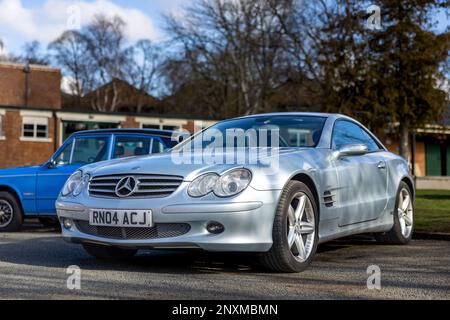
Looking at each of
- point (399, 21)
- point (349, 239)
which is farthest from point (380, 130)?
point (349, 239)

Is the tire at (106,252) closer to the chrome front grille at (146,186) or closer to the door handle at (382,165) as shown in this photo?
the chrome front grille at (146,186)

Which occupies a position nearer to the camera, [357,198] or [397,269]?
[397,269]

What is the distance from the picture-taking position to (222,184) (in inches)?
211

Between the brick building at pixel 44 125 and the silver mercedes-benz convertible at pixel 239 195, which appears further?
the brick building at pixel 44 125

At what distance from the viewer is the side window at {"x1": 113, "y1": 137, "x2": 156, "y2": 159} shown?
10258 millimetres

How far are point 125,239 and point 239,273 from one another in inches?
39.8

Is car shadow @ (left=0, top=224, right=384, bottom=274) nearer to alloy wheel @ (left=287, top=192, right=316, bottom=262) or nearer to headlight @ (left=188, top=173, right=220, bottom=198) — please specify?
alloy wheel @ (left=287, top=192, right=316, bottom=262)

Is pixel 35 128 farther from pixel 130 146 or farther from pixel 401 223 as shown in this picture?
pixel 401 223

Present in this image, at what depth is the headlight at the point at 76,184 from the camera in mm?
6031

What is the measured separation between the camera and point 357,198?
6.77 metres

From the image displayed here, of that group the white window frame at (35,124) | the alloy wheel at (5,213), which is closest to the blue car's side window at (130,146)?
the alloy wheel at (5,213)

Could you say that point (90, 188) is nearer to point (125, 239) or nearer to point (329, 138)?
point (125, 239)

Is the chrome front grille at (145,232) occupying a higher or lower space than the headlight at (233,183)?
lower

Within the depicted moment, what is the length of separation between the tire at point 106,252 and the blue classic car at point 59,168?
3535 mm
